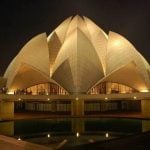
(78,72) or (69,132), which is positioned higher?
(78,72)

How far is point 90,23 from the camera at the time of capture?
135ft

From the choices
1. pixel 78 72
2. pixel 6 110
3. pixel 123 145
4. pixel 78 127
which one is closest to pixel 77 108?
pixel 78 72

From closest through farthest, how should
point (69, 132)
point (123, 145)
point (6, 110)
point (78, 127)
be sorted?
point (123, 145), point (69, 132), point (78, 127), point (6, 110)

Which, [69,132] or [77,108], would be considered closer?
[69,132]

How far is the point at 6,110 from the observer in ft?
106

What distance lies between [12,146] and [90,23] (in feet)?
105

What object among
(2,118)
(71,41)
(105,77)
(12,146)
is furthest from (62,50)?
(12,146)

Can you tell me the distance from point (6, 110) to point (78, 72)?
9.06 metres

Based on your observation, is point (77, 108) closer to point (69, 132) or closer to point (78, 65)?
point (78, 65)

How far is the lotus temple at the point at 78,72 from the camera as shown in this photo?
1328 inches

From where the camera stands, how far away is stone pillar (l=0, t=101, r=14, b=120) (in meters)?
31.5

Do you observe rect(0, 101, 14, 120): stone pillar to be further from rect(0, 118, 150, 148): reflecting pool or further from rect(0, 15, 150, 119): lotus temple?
rect(0, 118, 150, 148): reflecting pool

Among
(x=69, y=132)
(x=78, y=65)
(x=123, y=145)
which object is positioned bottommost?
(x=69, y=132)

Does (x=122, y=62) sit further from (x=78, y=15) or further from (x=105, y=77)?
(x=78, y=15)
